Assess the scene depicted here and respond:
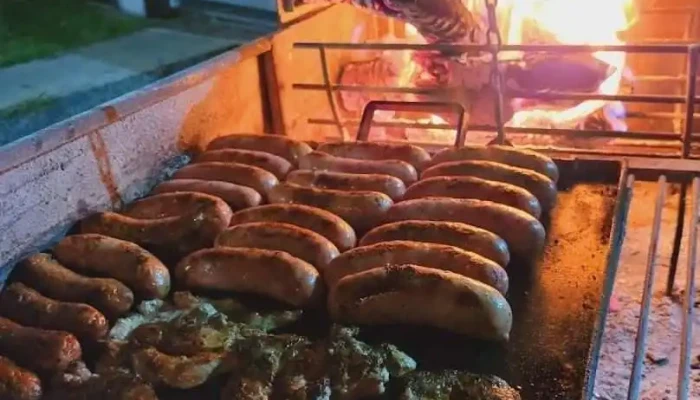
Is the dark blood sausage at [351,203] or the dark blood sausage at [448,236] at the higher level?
the dark blood sausage at [351,203]

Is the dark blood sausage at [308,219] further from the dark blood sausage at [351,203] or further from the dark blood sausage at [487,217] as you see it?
the dark blood sausage at [487,217]

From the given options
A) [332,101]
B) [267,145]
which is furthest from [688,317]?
[332,101]

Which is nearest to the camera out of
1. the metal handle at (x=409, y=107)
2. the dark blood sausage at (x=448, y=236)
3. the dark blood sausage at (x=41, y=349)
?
the dark blood sausage at (x=41, y=349)

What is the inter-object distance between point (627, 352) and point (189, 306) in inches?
67.7

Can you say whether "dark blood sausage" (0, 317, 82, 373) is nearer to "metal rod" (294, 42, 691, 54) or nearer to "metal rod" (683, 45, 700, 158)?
"metal rod" (294, 42, 691, 54)

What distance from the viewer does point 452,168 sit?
236 cm

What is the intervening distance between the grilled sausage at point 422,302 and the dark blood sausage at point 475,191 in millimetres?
430

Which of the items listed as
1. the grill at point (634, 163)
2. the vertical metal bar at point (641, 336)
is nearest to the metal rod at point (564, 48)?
the grill at point (634, 163)

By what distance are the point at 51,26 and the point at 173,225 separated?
1382 millimetres

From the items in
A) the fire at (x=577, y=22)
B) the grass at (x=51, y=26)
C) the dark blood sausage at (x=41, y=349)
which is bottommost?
the dark blood sausage at (x=41, y=349)

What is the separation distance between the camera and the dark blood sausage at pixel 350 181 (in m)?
2.30

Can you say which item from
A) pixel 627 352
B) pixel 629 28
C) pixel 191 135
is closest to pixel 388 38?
pixel 629 28

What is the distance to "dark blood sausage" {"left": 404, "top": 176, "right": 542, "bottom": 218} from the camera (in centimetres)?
216

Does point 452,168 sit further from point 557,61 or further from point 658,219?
point 557,61
